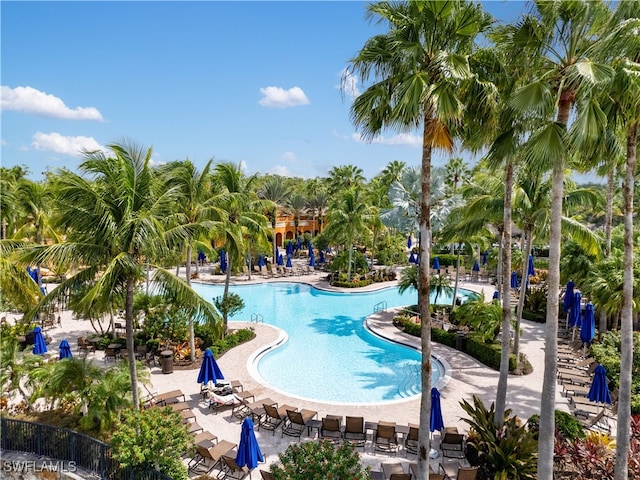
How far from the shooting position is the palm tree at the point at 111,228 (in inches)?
387

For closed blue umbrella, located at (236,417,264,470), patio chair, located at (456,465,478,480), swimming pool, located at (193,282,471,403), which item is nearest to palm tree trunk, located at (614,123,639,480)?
patio chair, located at (456,465,478,480)

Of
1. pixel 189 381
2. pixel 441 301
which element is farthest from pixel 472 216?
pixel 441 301

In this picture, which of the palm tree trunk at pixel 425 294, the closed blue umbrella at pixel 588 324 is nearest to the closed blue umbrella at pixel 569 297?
the closed blue umbrella at pixel 588 324

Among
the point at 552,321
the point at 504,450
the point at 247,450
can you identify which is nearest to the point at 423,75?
the point at 552,321

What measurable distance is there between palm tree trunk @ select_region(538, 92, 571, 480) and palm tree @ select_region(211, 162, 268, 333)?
12045 mm

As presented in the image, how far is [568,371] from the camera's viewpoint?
16.2 meters

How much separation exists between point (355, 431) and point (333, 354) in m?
8.56

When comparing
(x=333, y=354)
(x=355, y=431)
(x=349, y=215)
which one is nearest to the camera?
(x=355, y=431)

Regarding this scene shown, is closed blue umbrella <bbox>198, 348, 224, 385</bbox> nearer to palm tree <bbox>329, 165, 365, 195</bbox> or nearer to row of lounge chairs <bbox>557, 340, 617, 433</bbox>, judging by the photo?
row of lounge chairs <bbox>557, 340, 617, 433</bbox>

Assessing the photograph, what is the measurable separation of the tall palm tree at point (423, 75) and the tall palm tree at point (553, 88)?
110cm

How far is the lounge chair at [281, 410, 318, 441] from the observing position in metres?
12.3

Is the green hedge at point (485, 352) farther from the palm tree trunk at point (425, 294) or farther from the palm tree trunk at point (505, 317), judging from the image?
the palm tree trunk at point (425, 294)

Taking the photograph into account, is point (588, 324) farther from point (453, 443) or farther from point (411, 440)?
point (411, 440)

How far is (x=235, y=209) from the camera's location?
19.6 meters
